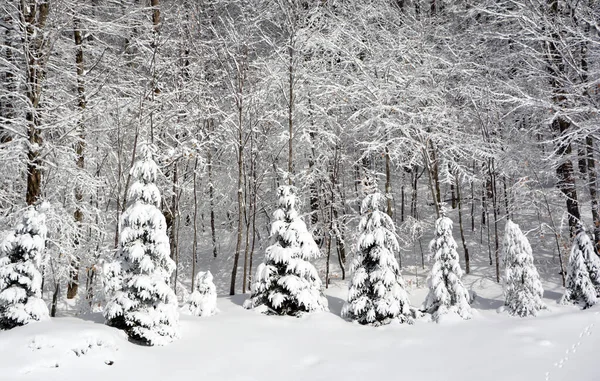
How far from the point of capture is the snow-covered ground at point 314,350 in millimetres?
7410

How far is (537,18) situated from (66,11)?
13.5 m

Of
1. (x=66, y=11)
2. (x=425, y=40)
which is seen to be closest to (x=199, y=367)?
(x=66, y=11)

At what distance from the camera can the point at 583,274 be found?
11.6m

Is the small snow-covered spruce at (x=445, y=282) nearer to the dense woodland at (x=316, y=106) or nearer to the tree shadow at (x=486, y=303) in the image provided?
the tree shadow at (x=486, y=303)

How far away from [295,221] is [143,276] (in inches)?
173

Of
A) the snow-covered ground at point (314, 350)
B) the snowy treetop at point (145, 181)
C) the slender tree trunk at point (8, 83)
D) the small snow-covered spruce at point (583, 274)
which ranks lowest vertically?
the snow-covered ground at point (314, 350)

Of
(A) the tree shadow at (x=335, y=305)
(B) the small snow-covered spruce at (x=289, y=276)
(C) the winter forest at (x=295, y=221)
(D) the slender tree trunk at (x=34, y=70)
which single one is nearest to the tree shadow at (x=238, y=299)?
(C) the winter forest at (x=295, y=221)

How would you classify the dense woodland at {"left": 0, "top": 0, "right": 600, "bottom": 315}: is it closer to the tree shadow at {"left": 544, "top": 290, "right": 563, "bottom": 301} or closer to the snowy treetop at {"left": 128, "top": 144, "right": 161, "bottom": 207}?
the tree shadow at {"left": 544, "top": 290, "right": 563, "bottom": 301}

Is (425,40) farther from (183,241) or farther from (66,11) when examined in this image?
(183,241)

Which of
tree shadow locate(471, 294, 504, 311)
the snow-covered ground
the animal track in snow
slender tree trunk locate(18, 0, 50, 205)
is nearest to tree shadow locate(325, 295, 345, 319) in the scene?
the snow-covered ground

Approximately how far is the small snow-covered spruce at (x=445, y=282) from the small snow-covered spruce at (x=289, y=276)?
2.99 meters

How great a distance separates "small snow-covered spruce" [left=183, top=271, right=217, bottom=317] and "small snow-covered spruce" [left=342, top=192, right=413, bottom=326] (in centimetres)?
349

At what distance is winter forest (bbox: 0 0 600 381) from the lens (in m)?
8.36

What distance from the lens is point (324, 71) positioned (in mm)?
16969
